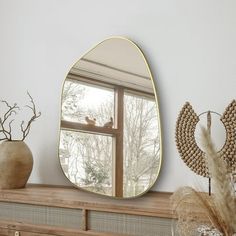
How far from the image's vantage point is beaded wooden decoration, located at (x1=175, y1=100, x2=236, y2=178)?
1583 millimetres

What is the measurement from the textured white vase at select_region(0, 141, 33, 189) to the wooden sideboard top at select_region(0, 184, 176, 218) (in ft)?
0.17

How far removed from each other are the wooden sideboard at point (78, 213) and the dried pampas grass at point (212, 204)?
0.12 meters

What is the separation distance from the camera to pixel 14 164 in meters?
1.99

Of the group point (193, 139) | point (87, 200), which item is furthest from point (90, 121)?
point (193, 139)

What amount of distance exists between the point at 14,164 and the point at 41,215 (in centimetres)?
30

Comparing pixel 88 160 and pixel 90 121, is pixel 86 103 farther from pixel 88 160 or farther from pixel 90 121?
pixel 88 160

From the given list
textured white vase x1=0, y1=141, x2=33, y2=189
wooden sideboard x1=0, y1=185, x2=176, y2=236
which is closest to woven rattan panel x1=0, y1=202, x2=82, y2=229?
wooden sideboard x1=0, y1=185, x2=176, y2=236

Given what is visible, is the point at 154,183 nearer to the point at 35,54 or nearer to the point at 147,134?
the point at 147,134

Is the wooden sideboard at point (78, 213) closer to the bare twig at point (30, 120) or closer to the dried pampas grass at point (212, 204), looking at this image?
the dried pampas grass at point (212, 204)

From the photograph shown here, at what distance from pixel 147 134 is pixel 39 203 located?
59 cm

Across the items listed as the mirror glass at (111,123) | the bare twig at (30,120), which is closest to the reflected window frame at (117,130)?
the mirror glass at (111,123)

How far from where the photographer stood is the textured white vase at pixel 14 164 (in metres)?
1.99

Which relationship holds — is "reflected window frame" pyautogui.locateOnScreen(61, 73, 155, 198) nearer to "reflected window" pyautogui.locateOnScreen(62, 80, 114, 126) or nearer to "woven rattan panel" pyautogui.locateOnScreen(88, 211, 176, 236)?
"reflected window" pyautogui.locateOnScreen(62, 80, 114, 126)

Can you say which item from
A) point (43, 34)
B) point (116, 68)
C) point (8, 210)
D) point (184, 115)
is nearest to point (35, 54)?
point (43, 34)
